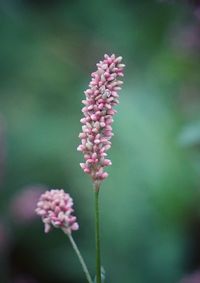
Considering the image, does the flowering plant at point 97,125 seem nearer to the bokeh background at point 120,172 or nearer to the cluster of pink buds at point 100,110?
the cluster of pink buds at point 100,110

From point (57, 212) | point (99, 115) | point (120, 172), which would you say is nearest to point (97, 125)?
point (99, 115)

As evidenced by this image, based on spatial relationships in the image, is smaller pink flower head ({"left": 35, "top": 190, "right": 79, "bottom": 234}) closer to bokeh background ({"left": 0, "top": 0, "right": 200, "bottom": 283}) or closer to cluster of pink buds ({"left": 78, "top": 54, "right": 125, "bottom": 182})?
cluster of pink buds ({"left": 78, "top": 54, "right": 125, "bottom": 182})

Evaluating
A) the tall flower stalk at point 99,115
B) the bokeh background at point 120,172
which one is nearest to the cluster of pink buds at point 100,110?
the tall flower stalk at point 99,115

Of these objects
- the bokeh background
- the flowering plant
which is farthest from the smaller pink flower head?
the bokeh background

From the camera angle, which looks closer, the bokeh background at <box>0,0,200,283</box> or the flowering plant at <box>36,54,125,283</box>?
the flowering plant at <box>36,54,125,283</box>

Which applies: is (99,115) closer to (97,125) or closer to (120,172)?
(97,125)

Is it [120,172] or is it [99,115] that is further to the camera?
[120,172]
